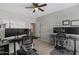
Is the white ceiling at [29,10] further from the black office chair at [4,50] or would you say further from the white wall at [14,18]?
the black office chair at [4,50]

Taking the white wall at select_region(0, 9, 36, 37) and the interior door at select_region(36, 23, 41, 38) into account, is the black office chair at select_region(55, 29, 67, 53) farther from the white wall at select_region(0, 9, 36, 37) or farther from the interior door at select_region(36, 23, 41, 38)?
the white wall at select_region(0, 9, 36, 37)

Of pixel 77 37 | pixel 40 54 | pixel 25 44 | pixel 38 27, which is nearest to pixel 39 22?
pixel 38 27

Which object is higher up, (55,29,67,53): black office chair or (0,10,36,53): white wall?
(0,10,36,53): white wall

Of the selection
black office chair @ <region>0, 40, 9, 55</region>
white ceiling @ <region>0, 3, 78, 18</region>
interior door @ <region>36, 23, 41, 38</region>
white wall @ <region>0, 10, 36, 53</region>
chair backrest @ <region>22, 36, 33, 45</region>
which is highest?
white ceiling @ <region>0, 3, 78, 18</region>

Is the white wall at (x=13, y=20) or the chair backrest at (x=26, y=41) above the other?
the white wall at (x=13, y=20)

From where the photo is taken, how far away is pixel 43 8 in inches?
63.5

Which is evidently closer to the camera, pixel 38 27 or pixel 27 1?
pixel 27 1

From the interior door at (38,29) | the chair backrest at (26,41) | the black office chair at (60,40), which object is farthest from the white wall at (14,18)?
the black office chair at (60,40)

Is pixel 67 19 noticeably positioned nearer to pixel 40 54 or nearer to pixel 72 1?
pixel 72 1

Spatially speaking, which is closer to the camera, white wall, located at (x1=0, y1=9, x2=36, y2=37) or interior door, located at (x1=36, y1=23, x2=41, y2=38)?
white wall, located at (x1=0, y1=9, x2=36, y2=37)

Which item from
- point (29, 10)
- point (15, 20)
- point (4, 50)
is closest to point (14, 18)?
point (15, 20)

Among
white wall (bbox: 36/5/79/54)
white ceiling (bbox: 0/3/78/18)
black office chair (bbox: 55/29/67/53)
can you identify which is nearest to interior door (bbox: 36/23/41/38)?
white wall (bbox: 36/5/79/54)

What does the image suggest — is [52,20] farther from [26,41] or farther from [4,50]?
[4,50]

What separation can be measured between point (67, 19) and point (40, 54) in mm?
773
